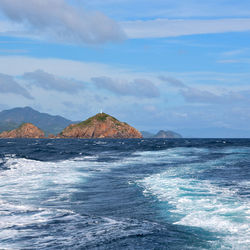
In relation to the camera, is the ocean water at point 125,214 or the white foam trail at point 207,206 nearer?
the ocean water at point 125,214

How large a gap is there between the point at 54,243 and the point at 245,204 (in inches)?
476

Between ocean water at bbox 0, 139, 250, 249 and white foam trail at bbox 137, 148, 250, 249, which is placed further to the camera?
white foam trail at bbox 137, 148, 250, 249

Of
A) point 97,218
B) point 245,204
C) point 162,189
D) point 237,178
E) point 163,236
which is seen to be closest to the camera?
point 163,236

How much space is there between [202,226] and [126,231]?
372cm

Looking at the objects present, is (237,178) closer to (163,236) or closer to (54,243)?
(163,236)

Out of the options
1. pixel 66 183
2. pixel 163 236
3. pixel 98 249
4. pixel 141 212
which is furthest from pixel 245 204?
pixel 66 183

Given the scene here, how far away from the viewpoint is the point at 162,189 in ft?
82.1

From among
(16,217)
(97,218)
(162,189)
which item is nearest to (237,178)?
(162,189)

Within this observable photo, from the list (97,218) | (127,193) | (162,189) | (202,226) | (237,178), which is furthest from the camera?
(237,178)

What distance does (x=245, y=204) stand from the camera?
62.3ft

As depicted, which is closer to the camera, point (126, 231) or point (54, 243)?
point (54, 243)

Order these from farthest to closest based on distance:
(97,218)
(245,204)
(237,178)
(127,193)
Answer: (237,178) → (127,193) → (245,204) → (97,218)

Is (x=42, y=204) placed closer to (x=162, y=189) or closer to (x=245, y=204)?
(x=162, y=189)

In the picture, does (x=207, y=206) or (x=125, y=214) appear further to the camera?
(x=207, y=206)
